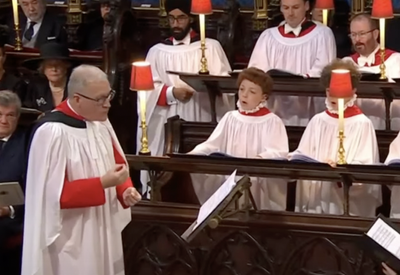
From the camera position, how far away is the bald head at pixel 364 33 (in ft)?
22.5

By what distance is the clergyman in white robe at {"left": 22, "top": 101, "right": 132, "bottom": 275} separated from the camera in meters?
4.68

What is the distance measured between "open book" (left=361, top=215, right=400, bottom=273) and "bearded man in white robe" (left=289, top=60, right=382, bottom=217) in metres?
1.48

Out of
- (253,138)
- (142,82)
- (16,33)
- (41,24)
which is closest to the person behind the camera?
(142,82)

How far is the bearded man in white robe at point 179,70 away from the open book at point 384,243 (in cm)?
329

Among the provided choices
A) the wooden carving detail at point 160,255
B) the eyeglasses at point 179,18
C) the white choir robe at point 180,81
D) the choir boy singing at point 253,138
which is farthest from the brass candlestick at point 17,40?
the wooden carving detail at point 160,255

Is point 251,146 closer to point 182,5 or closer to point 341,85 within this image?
point 341,85

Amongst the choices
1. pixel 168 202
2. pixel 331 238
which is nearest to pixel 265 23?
pixel 168 202

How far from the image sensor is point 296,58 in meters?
7.49

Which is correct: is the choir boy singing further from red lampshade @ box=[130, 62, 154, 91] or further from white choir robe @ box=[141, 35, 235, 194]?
white choir robe @ box=[141, 35, 235, 194]

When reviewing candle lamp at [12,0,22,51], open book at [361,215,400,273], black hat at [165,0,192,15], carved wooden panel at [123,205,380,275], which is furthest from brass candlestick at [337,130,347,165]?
candle lamp at [12,0,22,51]

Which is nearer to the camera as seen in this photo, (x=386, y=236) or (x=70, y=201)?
(x=386, y=236)

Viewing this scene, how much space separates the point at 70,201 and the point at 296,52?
3.29 meters

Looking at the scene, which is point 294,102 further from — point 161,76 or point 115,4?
point 115,4

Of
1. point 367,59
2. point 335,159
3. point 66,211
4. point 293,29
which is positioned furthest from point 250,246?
point 293,29
